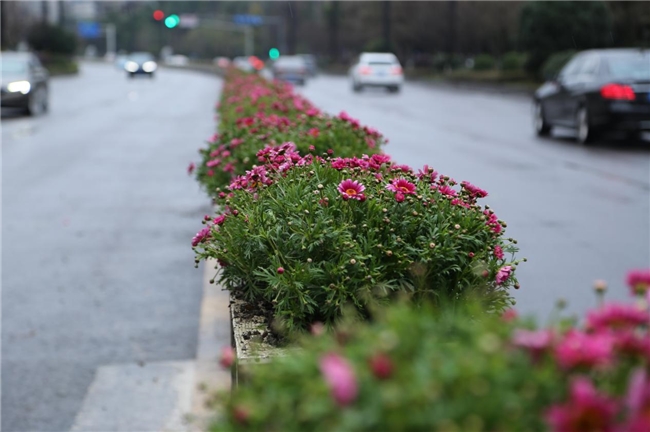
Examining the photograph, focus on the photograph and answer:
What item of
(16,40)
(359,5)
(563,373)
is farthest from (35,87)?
(359,5)

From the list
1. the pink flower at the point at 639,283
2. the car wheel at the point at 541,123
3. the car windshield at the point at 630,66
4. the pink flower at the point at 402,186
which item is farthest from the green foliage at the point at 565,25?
the pink flower at the point at 639,283

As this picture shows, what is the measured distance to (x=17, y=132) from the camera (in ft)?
73.9

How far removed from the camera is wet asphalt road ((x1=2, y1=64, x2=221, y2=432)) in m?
6.00

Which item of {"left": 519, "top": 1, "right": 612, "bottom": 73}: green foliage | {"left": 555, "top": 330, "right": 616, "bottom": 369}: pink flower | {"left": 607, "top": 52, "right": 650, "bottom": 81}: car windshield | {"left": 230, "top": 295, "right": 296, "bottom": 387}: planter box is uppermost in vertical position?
{"left": 519, "top": 1, "right": 612, "bottom": 73}: green foliage

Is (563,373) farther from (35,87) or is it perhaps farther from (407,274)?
(35,87)

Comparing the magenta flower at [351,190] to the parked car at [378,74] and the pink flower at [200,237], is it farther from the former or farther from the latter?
the parked car at [378,74]

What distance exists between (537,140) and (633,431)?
61.9 feet

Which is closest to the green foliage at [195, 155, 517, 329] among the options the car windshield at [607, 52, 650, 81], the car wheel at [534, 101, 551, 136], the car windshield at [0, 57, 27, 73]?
the car windshield at [607, 52, 650, 81]

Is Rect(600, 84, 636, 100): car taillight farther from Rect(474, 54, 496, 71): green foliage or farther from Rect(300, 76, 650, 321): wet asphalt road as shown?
Rect(474, 54, 496, 71): green foliage

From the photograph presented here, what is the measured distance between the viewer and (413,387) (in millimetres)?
1457

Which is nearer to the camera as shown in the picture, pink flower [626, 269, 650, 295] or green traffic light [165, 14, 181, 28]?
pink flower [626, 269, 650, 295]

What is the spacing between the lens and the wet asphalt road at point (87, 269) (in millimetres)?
6000

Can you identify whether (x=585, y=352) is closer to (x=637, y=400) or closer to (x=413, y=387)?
(x=637, y=400)

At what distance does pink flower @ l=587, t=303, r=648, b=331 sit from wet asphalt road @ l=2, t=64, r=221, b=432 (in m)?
3.95
